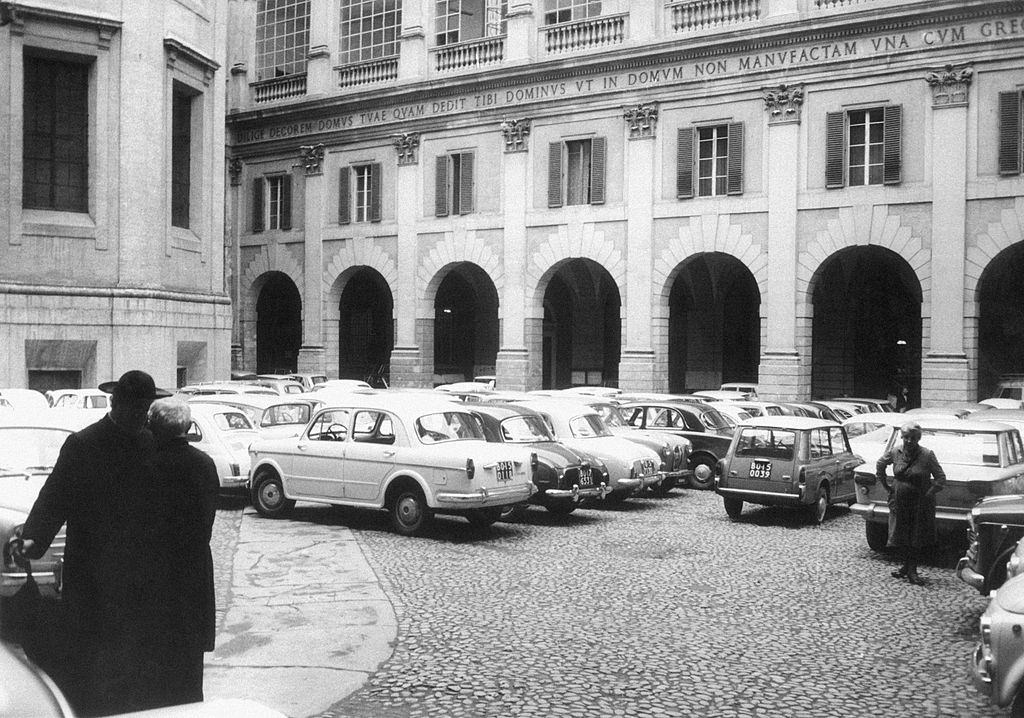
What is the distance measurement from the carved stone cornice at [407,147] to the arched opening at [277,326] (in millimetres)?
7900

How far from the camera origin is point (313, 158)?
3634 cm

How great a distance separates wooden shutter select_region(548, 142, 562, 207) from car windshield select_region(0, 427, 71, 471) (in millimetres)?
23060

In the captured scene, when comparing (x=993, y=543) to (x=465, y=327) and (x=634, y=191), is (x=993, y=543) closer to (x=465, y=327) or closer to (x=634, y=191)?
(x=634, y=191)

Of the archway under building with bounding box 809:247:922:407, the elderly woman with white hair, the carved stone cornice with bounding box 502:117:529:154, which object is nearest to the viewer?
the elderly woman with white hair

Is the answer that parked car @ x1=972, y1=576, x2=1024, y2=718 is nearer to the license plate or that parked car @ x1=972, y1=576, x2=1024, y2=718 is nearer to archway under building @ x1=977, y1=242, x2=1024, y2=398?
the license plate

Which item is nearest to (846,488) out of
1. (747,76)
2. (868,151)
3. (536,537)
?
(536,537)

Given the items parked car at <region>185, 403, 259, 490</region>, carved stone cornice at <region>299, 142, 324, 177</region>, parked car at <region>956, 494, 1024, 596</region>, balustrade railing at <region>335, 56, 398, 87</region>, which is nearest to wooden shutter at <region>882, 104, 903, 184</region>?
balustrade railing at <region>335, 56, 398, 87</region>

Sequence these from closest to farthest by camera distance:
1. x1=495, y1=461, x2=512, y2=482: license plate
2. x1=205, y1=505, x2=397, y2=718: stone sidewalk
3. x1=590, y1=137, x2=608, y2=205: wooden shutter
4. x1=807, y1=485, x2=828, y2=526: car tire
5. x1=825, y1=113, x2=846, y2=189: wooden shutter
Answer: x1=205, y1=505, x2=397, y2=718: stone sidewalk, x1=495, y1=461, x2=512, y2=482: license plate, x1=807, y1=485, x2=828, y2=526: car tire, x1=825, y1=113, x2=846, y2=189: wooden shutter, x1=590, y1=137, x2=608, y2=205: wooden shutter

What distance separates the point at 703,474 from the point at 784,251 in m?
11.5

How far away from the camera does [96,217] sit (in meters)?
24.4

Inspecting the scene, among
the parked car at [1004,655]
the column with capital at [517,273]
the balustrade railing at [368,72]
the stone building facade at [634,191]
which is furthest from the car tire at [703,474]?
the balustrade railing at [368,72]

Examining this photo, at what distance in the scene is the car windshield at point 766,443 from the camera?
47.9 ft

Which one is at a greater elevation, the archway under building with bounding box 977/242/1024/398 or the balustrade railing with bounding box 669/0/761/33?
the balustrade railing with bounding box 669/0/761/33

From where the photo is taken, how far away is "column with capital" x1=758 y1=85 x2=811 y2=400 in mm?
27797
